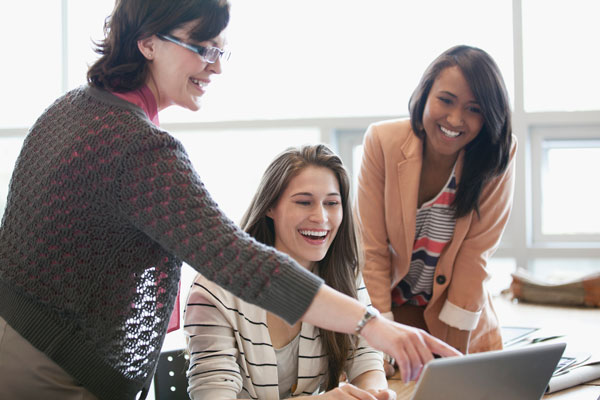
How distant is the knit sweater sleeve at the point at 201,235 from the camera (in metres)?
1.03

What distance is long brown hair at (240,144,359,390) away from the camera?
1745 millimetres

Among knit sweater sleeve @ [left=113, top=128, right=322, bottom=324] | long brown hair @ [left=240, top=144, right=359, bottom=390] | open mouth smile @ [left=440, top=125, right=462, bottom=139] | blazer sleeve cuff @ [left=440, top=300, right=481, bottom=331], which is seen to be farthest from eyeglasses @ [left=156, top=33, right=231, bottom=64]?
blazer sleeve cuff @ [left=440, top=300, right=481, bottom=331]

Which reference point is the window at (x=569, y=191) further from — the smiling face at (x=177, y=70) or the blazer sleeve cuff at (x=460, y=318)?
the smiling face at (x=177, y=70)

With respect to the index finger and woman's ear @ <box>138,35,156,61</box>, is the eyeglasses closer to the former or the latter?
woman's ear @ <box>138,35,156,61</box>

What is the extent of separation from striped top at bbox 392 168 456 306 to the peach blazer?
3cm

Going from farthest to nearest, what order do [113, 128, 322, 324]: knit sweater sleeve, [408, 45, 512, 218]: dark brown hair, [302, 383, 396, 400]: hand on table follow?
[408, 45, 512, 218]: dark brown hair
[302, 383, 396, 400]: hand on table
[113, 128, 322, 324]: knit sweater sleeve

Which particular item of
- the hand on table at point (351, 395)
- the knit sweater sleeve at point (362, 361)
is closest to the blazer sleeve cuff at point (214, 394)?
the hand on table at point (351, 395)

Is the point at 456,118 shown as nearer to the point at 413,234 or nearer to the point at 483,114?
the point at 483,114

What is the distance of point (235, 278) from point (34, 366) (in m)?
0.38

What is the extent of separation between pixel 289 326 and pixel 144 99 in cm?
73

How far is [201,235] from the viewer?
1.03 meters

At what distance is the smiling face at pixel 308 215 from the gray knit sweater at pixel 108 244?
1.83 feet

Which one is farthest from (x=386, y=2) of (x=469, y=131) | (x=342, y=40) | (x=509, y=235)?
(x=469, y=131)

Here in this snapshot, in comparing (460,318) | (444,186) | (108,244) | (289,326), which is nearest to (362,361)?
(289,326)
